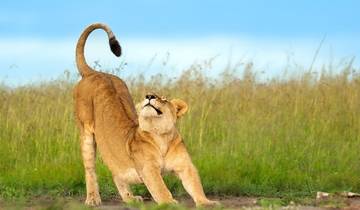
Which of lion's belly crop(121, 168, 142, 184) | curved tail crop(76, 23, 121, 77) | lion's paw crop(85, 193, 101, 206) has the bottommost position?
lion's paw crop(85, 193, 101, 206)

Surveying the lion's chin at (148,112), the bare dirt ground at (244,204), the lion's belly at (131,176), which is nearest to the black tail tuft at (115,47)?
the bare dirt ground at (244,204)

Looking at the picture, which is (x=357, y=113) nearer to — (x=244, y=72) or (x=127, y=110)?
(x=244, y=72)

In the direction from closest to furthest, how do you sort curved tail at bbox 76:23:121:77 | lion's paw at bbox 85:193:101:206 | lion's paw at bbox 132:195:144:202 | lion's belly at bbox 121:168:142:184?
lion's belly at bbox 121:168:142:184
lion's paw at bbox 132:195:144:202
lion's paw at bbox 85:193:101:206
curved tail at bbox 76:23:121:77

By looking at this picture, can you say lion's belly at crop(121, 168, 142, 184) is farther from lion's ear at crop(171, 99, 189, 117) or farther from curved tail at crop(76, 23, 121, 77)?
curved tail at crop(76, 23, 121, 77)

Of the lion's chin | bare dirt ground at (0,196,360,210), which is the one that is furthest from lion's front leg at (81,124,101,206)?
the lion's chin

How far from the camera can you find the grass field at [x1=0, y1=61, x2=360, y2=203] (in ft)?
26.7

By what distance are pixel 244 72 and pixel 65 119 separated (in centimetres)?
337

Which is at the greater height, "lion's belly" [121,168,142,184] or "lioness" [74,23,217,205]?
"lioness" [74,23,217,205]

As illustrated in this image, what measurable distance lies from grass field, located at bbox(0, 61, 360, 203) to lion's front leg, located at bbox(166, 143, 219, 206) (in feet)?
4.50

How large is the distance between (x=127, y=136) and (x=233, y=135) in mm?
3735

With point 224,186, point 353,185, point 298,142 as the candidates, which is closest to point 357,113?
point 298,142

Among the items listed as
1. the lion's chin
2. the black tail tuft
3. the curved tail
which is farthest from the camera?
the black tail tuft

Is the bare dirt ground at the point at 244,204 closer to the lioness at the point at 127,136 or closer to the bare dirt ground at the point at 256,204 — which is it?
the bare dirt ground at the point at 256,204

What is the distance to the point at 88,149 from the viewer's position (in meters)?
7.25
